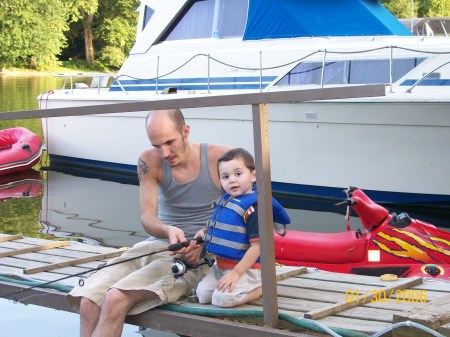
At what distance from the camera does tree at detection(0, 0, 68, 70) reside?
52750mm

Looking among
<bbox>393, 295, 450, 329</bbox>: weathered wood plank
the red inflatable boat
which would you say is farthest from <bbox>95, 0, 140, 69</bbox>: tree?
<bbox>393, 295, 450, 329</bbox>: weathered wood plank

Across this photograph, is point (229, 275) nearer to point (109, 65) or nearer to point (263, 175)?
point (263, 175)

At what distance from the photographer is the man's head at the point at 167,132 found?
471cm

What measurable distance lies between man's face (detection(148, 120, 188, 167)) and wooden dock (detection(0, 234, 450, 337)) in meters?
0.81

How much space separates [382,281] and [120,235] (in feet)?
18.4

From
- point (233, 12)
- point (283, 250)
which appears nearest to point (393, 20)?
point (233, 12)

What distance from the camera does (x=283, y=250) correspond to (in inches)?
286

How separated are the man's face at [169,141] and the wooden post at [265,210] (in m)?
0.69

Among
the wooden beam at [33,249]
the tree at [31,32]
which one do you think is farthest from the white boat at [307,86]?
the tree at [31,32]

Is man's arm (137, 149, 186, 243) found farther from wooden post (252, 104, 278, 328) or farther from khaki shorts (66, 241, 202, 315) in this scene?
wooden post (252, 104, 278, 328)

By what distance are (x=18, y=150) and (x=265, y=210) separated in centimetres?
1226

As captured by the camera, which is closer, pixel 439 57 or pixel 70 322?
pixel 70 322
